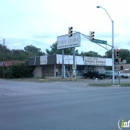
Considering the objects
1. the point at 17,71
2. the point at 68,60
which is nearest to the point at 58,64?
the point at 68,60

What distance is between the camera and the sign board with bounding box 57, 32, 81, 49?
153 feet

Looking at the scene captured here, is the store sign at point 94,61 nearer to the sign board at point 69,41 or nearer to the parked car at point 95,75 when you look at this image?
the parked car at point 95,75

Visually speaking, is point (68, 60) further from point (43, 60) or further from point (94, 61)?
point (94, 61)

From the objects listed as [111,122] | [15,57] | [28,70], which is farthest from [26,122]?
[15,57]

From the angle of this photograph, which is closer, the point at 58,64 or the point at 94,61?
the point at 58,64

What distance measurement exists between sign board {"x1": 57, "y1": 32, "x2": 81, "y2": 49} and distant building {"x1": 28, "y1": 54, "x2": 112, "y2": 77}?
3215 millimetres

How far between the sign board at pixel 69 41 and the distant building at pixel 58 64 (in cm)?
322

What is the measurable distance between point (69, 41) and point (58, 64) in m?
7.98

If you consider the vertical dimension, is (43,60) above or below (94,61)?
above

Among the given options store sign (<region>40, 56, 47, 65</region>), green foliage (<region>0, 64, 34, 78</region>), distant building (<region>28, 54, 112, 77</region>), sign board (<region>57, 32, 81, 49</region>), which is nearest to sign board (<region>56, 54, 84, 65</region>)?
distant building (<region>28, 54, 112, 77</region>)

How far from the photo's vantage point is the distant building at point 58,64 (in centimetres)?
5344

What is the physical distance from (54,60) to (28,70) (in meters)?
9.90

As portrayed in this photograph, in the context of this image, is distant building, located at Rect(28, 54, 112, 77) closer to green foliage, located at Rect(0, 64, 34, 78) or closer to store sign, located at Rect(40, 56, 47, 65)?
store sign, located at Rect(40, 56, 47, 65)

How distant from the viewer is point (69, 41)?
4847 centimetres
